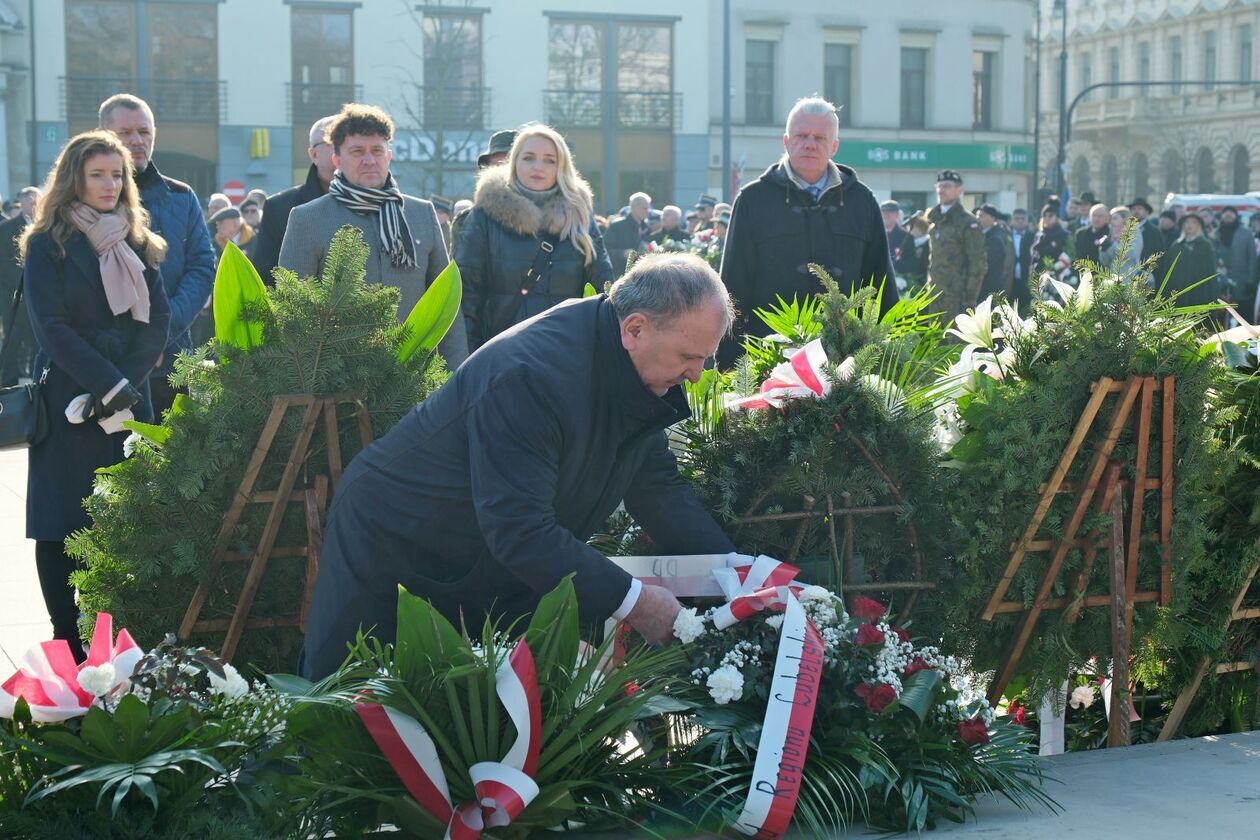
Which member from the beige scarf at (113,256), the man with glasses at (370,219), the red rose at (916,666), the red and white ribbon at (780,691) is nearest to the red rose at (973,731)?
the red rose at (916,666)

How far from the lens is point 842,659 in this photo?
3.53 metres

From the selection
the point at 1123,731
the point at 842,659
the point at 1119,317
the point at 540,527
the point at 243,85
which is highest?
the point at 243,85

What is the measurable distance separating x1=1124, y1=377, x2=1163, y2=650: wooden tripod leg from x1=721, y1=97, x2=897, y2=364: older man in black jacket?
1.81 meters

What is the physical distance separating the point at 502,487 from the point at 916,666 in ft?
3.42

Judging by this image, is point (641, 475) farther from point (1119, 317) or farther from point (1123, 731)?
point (1123, 731)

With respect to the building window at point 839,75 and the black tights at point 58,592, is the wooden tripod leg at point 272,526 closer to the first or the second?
the black tights at point 58,592

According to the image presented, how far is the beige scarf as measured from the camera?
495 centimetres

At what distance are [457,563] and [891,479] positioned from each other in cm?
114

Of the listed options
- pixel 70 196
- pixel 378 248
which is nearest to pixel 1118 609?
pixel 378 248

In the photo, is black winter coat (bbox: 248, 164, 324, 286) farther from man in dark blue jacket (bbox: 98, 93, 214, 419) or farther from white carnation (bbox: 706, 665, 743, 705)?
white carnation (bbox: 706, 665, 743, 705)

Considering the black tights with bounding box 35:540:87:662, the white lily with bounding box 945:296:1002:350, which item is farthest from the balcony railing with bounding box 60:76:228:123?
the white lily with bounding box 945:296:1002:350

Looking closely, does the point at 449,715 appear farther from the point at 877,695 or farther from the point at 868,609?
the point at 868,609

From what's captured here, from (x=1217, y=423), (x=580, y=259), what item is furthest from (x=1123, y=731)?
(x=580, y=259)

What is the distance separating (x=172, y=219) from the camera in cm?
575
